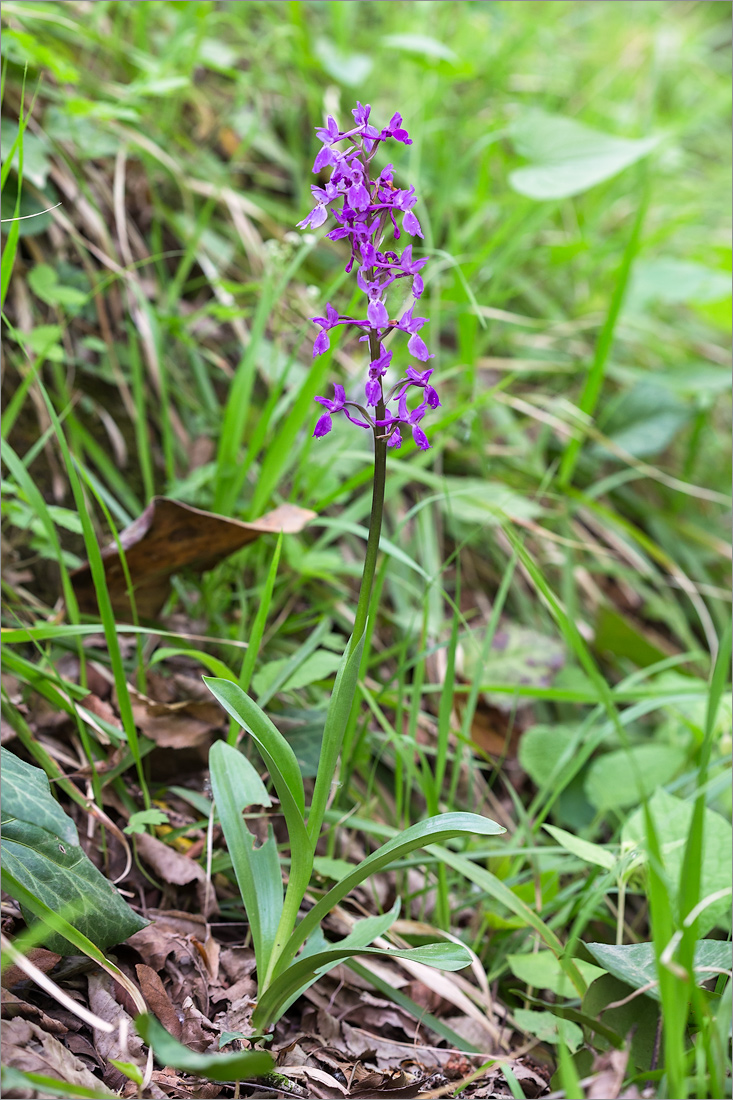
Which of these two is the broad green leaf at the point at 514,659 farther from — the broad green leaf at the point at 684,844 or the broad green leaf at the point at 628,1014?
the broad green leaf at the point at 628,1014

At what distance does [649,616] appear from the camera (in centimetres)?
276

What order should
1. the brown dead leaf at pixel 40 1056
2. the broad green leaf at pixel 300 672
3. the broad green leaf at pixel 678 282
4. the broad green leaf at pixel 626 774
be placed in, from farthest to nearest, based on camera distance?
the broad green leaf at pixel 678 282 → the broad green leaf at pixel 626 774 → the broad green leaf at pixel 300 672 → the brown dead leaf at pixel 40 1056

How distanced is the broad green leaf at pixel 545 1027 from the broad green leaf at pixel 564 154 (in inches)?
87.4

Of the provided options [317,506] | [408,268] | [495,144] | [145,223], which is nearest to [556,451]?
[495,144]

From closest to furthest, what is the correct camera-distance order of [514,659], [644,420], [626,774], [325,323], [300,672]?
[325,323]
[300,672]
[626,774]
[514,659]
[644,420]

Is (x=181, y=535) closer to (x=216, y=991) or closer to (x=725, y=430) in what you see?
(x=216, y=991)

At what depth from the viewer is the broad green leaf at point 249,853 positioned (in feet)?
3.89

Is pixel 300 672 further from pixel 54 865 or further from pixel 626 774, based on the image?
pixel 626 774

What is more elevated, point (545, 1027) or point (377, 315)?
point (377, 315)

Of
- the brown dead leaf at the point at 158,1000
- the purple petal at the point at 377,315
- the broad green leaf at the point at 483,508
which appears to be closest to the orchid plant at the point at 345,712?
the purple petal at the point at 377,315

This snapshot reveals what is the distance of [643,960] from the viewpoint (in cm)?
111

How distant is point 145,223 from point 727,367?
2.31 meters

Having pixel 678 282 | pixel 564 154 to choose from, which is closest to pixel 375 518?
pixel 564 154

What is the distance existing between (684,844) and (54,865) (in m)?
1.05
